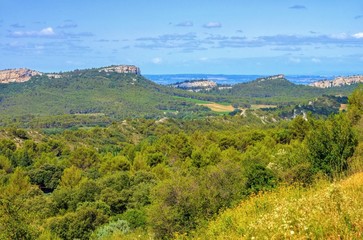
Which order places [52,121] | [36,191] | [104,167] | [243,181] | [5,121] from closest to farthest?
[243,181] → [36,191] → [104,167] → [52,121] → [5,121]

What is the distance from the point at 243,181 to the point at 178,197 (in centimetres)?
500


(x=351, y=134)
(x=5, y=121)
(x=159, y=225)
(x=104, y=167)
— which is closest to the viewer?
(x=159, y=225)

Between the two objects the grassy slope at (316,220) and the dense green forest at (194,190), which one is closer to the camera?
the grassy slope at (316,220)

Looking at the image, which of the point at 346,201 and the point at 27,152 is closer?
the point at 346,201

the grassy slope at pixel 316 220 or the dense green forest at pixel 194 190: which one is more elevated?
the grassy slope at pixel 316 220

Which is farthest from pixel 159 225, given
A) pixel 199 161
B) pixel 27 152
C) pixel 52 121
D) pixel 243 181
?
pixel 52 121

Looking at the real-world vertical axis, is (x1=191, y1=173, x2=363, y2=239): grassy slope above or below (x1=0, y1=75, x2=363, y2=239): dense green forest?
above

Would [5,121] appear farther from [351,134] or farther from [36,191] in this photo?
[351,134]

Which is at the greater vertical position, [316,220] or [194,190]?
[316,220]

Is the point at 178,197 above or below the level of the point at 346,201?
below

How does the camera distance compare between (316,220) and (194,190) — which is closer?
(316,220)

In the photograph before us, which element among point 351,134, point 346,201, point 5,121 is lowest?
point 5,121

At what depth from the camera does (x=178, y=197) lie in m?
23.3

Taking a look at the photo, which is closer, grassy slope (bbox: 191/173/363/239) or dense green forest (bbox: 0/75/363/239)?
grassy slope (bbox: 191/173/363/239)
